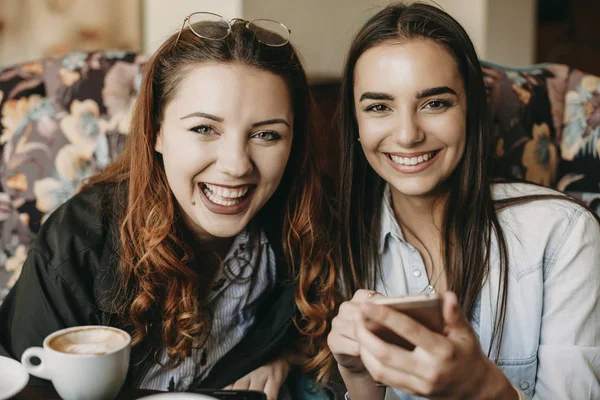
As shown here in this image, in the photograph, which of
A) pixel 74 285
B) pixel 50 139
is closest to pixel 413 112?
pixel 74 285

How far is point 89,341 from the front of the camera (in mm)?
961

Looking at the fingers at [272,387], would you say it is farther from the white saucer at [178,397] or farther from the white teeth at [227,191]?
the white saucer at [178,397]

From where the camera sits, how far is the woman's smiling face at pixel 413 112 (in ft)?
4.46

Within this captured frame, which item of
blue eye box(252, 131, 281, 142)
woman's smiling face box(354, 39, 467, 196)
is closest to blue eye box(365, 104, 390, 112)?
woman's smiling face box(354, 39, 467, 196)

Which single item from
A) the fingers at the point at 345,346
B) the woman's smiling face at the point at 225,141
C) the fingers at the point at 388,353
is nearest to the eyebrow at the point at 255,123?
the woman's smiling face at the point at 225,141

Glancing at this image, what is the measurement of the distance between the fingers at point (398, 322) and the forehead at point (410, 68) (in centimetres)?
63

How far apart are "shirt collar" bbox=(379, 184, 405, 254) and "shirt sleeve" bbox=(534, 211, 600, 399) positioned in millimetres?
335

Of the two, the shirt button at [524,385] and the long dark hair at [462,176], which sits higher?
the long dark hair at [462,176]

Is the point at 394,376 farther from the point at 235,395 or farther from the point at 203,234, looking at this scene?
the point at 203,234

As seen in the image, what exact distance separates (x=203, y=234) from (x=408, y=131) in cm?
51

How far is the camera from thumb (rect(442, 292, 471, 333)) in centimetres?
85

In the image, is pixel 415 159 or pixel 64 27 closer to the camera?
pixel 415 159

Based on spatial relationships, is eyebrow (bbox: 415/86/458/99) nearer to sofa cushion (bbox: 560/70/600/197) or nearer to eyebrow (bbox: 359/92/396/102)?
eyebrow (bbox: 359/92/396/102)

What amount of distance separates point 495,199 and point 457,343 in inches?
26.4
